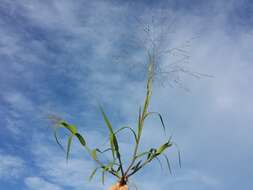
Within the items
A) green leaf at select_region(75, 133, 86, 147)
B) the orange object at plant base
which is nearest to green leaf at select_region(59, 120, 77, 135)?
green leaf at select_region(75, 133, 86, 147)

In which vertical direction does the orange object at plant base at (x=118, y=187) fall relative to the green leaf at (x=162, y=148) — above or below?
below

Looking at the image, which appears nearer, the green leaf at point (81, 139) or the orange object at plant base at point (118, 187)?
the orange object at plant base at point (118, 187)

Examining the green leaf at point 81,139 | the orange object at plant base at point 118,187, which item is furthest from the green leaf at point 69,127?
the orange object at plant base at point 118,187

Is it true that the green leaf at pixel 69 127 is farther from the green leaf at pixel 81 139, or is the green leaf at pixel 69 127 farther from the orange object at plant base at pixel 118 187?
the orange object at plant base at pixel 118 187

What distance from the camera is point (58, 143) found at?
2.26m

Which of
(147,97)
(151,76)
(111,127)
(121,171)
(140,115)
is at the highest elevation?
(151,76)

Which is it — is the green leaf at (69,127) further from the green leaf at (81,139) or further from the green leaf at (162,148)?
the green leaf at (162,148)

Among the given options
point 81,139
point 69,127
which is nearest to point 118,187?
point 81,139

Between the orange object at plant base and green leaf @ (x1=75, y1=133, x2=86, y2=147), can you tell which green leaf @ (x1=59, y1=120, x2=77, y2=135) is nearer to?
green leaf @ (x1=75, y1=133, x2=86, y2=147)

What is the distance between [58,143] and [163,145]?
75cm

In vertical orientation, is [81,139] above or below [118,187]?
above

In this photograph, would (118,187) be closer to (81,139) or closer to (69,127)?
(81,139)

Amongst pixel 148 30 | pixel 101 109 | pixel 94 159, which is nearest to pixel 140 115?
pixel 101 109

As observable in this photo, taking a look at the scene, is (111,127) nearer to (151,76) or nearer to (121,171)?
(121,171)
